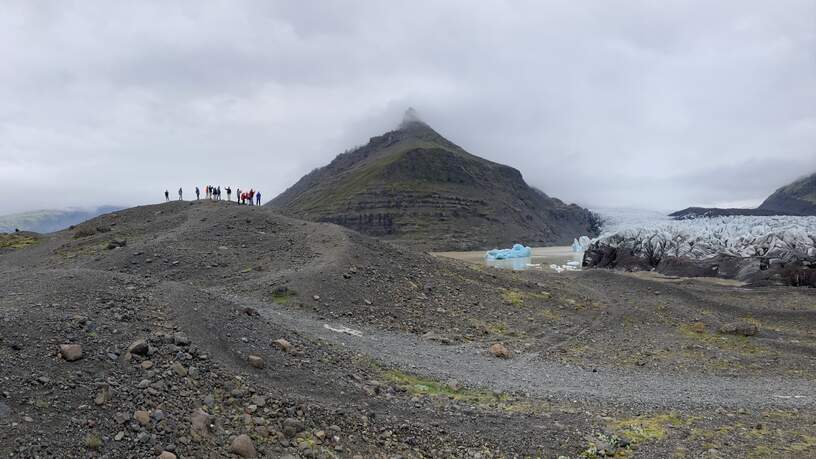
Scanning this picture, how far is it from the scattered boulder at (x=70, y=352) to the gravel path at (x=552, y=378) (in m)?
6.11

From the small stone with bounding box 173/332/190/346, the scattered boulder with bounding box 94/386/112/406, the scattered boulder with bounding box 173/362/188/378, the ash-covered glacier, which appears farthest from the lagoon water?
the scattered boulder with bounding box 94/386/112/406

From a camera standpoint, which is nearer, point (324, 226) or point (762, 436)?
point (762, 436)

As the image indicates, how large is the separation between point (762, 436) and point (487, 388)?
5.22m

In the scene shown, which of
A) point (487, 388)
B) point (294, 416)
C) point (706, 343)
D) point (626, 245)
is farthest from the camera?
point (626, 245)

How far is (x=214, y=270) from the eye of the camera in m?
21.4

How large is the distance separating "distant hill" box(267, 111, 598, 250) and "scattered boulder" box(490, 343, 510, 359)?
10307 cm

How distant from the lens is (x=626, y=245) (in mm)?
44938

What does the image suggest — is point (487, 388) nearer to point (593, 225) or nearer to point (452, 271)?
point (452, 271)

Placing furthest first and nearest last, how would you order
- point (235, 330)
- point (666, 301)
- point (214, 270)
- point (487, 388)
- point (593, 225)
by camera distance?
point (593, 225), point (666, 301), point (214, 270), point (487, 388), point (235, 330)

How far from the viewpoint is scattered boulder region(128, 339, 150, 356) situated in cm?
786

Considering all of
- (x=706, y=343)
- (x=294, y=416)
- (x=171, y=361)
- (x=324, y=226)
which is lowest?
(x=706, y=343)

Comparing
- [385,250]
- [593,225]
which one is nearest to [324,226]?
[385,250]

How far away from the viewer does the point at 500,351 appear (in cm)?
1491

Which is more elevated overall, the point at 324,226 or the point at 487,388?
the point at 324,226
